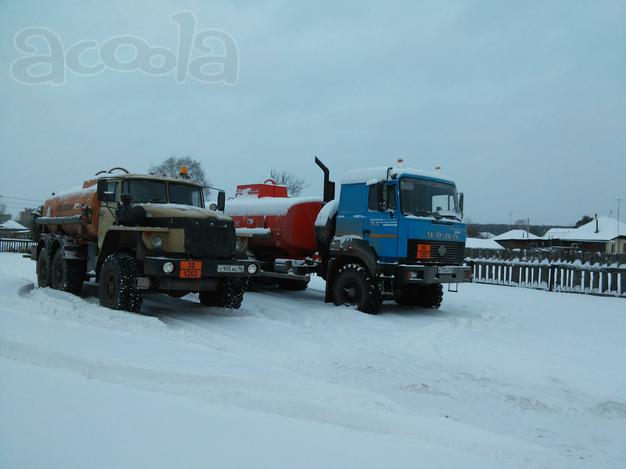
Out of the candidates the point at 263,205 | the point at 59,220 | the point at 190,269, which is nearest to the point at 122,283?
the point at 190,269

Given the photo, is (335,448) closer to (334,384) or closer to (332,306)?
(334,384)

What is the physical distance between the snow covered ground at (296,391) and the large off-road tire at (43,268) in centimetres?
373

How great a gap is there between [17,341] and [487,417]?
15.5ft

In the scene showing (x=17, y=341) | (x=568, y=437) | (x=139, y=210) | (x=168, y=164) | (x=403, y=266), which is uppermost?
(x=168, y=164)

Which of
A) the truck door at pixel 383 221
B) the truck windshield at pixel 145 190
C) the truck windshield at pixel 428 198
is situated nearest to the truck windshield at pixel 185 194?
the truck windshield at pixel 145 190

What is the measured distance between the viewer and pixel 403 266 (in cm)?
1012

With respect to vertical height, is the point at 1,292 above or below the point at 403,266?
below

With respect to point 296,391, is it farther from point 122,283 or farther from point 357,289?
point 357,289

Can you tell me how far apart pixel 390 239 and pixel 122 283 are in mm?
4971

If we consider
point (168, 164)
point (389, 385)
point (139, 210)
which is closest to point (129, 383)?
point (389, 385)

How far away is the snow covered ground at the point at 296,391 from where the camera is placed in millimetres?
3500

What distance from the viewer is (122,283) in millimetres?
8742

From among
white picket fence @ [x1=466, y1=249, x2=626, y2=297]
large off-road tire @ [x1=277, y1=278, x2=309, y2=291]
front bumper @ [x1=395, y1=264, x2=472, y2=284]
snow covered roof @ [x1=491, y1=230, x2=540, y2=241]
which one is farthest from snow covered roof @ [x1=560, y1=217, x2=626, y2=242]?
front bumper @ [x1=395, y1=264, x2=472, y2=284]

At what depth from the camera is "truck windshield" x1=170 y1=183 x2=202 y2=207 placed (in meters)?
10.3
